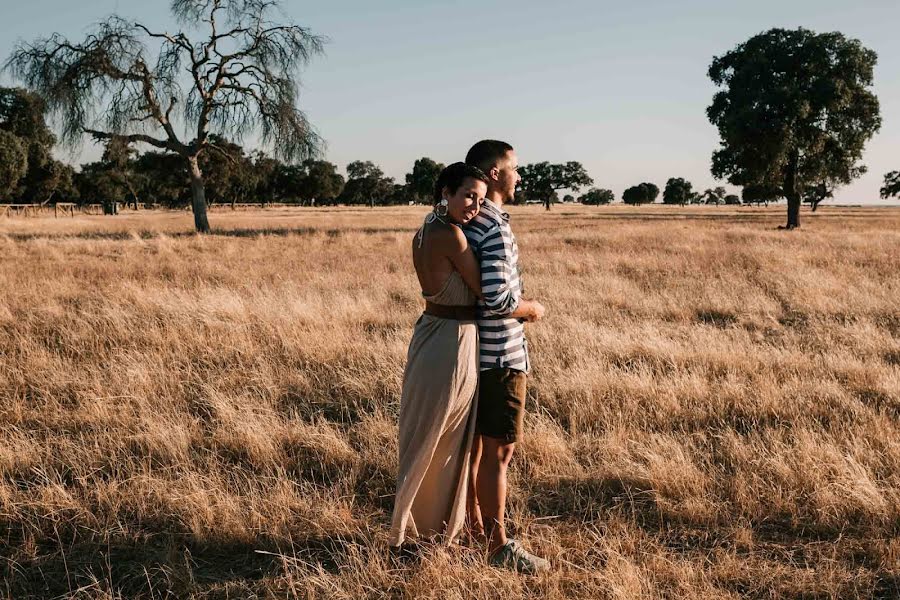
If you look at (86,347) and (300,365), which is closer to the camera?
(300,365)

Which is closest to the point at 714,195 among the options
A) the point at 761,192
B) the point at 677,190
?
the point at 677,190

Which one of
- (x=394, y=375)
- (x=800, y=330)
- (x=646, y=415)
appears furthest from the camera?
(x=800, y=330)

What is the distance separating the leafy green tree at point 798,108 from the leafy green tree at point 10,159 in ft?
165

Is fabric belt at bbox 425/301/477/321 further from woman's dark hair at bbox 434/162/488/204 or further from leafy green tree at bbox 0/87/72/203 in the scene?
leafy green tree at bbox 0/87/72/203

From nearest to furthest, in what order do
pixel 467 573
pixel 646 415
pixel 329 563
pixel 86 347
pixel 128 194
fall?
1. pixel 467 573
2. pixel 329 563
3. pixel 646 415
4. pixel 86 347
5. pixel 128 194

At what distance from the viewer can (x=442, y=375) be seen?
263 cm

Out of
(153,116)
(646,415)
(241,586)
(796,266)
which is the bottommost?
(241,586)

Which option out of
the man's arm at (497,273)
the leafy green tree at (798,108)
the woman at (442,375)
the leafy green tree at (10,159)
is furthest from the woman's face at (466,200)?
the leafy green tree at (10,159)

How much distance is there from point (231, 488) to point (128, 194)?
99422 mm

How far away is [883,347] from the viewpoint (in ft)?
21.3

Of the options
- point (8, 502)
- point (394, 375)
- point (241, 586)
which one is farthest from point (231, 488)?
point (394, 375)

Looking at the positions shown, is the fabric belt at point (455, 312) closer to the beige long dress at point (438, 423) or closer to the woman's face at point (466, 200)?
the beige long dress at point (438, 423)

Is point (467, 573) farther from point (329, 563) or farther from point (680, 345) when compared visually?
point (680, 345)

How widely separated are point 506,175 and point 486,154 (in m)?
0.14
